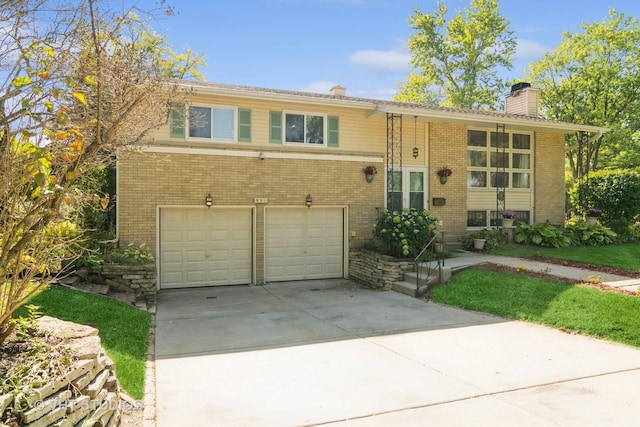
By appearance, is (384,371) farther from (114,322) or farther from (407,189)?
(407,189)

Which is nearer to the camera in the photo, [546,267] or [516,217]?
[546,267]

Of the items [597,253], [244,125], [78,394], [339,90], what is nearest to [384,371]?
[78,394]

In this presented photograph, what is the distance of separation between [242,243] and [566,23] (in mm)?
26366

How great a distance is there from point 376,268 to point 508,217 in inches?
221

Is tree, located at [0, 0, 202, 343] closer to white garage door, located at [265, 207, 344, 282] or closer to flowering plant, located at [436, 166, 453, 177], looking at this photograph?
white garage door, located at [265, 207, 344, 282]

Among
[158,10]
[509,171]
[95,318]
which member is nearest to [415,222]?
[509,171]

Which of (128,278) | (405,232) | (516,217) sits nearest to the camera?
(128,278)

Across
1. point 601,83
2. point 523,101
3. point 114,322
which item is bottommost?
point 114,322

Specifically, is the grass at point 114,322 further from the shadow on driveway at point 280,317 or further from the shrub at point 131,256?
the shrub at point 131,256

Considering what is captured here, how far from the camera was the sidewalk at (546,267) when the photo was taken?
9312 millimetres

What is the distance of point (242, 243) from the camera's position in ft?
41.4

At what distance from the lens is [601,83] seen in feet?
84.8

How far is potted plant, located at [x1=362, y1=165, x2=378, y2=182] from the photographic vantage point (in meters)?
13.4

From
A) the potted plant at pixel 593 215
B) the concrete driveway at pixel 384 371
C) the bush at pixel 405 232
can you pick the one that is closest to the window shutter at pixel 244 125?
the bush at pixel 405 232
